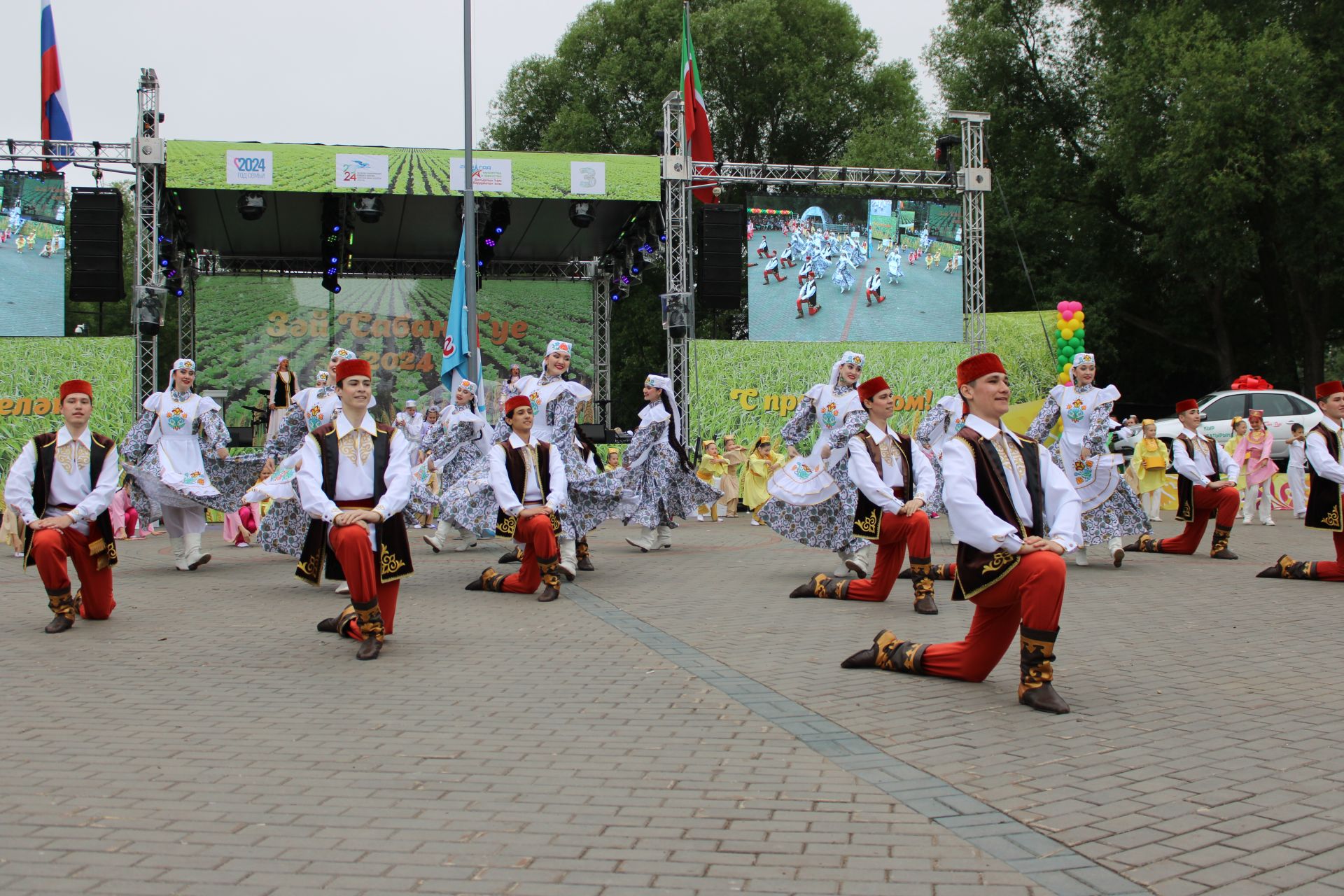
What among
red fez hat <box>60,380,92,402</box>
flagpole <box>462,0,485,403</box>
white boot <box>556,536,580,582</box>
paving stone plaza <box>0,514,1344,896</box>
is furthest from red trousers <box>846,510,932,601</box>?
flagpole <box>462,0,485,403</box>

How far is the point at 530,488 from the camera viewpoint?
9.62 meters

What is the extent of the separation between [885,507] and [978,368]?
10.2 feet

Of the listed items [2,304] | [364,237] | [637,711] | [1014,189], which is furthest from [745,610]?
[1014,189]

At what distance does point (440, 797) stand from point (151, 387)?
1769cm

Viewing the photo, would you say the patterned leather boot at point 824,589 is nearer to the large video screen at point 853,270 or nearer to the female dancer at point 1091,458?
the female dancer at point 1091,458

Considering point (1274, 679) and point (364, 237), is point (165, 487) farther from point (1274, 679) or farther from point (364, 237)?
point (364, 237)

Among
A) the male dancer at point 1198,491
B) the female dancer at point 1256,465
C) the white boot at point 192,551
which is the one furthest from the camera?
the female dancer at point 1256,465

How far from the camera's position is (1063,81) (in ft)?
109

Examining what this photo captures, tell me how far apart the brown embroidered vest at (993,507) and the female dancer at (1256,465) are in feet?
47.1

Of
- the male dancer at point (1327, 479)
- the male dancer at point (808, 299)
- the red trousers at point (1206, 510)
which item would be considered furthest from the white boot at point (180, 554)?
the male dancer at point (808, 299)

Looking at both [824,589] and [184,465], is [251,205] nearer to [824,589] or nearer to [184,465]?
[184,465]

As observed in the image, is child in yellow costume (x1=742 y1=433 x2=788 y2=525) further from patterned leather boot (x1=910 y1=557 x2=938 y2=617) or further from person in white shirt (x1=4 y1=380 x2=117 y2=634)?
person in white shirt (x1=4 y1=380 x2=117 y2=634)

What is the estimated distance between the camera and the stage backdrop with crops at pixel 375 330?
2553 centimetres

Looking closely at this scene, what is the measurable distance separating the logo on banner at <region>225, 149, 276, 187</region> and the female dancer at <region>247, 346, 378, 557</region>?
9.59 m
